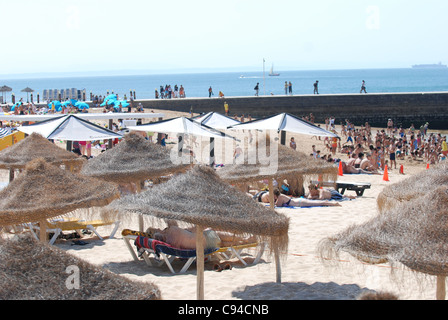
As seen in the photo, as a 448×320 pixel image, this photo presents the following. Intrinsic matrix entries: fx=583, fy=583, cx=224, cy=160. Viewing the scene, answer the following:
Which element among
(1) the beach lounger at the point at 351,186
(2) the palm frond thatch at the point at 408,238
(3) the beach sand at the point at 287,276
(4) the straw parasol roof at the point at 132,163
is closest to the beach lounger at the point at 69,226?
(3) the beach sand at the point at 287,276

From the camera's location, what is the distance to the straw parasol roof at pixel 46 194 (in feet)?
24.3

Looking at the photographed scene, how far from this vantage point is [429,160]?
2477cm

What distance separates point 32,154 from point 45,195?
5123mm

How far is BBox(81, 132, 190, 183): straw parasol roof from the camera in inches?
406

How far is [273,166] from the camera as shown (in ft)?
30.9

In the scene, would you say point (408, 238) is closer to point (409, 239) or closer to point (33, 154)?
point (409, 239)

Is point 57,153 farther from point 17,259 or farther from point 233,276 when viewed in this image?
point 17,259

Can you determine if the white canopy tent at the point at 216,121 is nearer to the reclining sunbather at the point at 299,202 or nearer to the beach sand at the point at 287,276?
the reclining sunbather at the point at 299,202

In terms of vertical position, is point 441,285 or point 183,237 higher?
point 441,285

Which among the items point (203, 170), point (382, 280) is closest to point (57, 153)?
point (203, 170)

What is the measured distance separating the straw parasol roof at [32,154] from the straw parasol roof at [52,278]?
8445mm

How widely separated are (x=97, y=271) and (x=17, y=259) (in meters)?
0.53

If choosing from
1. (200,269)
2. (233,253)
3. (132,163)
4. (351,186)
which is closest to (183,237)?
(233,253)

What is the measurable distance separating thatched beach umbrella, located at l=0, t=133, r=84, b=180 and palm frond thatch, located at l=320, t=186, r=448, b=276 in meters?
8.13
